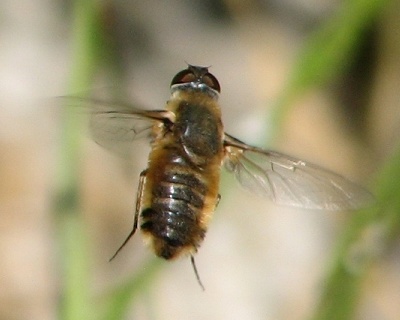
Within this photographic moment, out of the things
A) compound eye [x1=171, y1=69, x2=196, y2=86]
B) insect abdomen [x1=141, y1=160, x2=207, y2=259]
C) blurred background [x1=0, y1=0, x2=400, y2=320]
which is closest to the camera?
insect abdomen [x1=141, y1=160, x2=207, y2=259]

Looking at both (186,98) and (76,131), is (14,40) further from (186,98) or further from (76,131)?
(186,98)

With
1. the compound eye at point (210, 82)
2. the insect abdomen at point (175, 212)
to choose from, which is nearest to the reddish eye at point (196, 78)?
the compound eye at point (210, 82)

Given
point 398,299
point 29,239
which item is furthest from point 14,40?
point 398,299

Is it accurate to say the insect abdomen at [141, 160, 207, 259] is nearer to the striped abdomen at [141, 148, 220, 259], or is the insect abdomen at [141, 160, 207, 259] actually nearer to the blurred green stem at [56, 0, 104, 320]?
the striped abdomen at [141, 148, 220, 259]

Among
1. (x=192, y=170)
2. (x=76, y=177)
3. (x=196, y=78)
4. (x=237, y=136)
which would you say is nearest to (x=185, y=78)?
(x=196, y=78)

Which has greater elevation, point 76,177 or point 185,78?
point 185,78

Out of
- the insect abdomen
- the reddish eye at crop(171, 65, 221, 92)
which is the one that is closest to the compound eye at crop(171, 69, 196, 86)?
the reddish eye at crop(171, 65, 221, 92)

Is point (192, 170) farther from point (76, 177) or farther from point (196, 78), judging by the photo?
point (76, 177)
